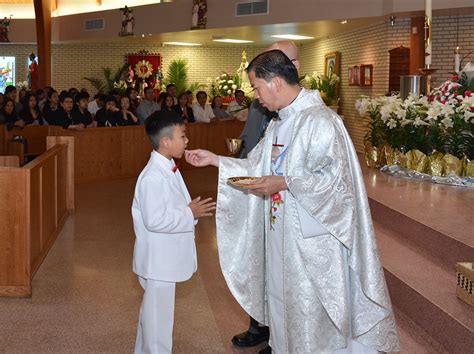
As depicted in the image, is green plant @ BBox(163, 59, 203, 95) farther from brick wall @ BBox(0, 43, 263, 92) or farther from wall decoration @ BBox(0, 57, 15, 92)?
wall decoration @ BBox(0, 57, 15, 92)

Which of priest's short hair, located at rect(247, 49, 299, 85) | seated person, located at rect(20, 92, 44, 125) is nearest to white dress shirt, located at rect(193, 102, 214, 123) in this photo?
seated person, located at rect(20, 92, 44, 125)

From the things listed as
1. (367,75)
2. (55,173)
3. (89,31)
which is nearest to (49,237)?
(55,173)

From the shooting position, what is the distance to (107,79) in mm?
24469

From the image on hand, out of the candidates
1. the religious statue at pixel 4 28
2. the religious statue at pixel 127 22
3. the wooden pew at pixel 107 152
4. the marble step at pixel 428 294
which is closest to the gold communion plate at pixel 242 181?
the marble step at pixel 428 294

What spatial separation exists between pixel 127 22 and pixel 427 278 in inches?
648

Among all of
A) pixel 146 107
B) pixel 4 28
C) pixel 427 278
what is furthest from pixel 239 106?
pixel 427 278

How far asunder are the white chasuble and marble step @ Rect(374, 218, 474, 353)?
2.41 feet

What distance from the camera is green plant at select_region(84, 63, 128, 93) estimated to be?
24281mm

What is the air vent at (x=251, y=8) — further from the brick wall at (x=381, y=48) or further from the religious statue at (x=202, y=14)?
the brick wall at (x=381, y=48)

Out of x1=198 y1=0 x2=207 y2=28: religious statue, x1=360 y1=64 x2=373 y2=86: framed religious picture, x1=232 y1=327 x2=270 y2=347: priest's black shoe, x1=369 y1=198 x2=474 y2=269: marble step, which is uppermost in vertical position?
x1=198 y1=0 x2=207 y2=28: religious statue

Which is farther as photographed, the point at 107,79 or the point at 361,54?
the point at 107,79

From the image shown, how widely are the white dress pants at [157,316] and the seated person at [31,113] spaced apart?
32.8 feet

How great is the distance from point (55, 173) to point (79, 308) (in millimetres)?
3047

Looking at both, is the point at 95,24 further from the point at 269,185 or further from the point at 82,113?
the point at 269,185
